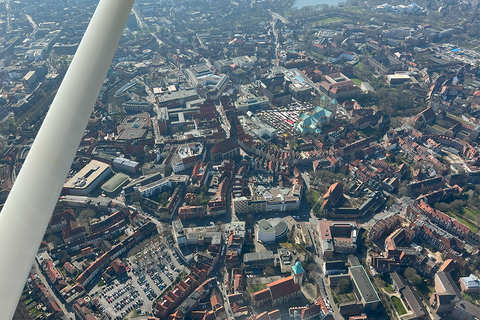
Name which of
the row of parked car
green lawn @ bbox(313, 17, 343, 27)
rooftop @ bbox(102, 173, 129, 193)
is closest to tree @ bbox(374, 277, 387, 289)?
the row of parked car

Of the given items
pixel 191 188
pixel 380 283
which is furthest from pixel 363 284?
pixel 191 188

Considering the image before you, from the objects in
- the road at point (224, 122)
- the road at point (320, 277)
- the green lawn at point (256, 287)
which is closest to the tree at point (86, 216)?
the green lawn at point (256, 287)

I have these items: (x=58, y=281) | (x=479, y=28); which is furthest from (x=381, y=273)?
(x=479, y=28)

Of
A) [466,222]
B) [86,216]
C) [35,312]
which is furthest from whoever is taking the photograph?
[86,216]

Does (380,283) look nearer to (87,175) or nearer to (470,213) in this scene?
(470,213)

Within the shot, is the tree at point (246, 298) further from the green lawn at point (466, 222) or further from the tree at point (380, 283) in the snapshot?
the green lawn at point (466, 222)

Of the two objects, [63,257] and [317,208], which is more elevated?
[317,208]
